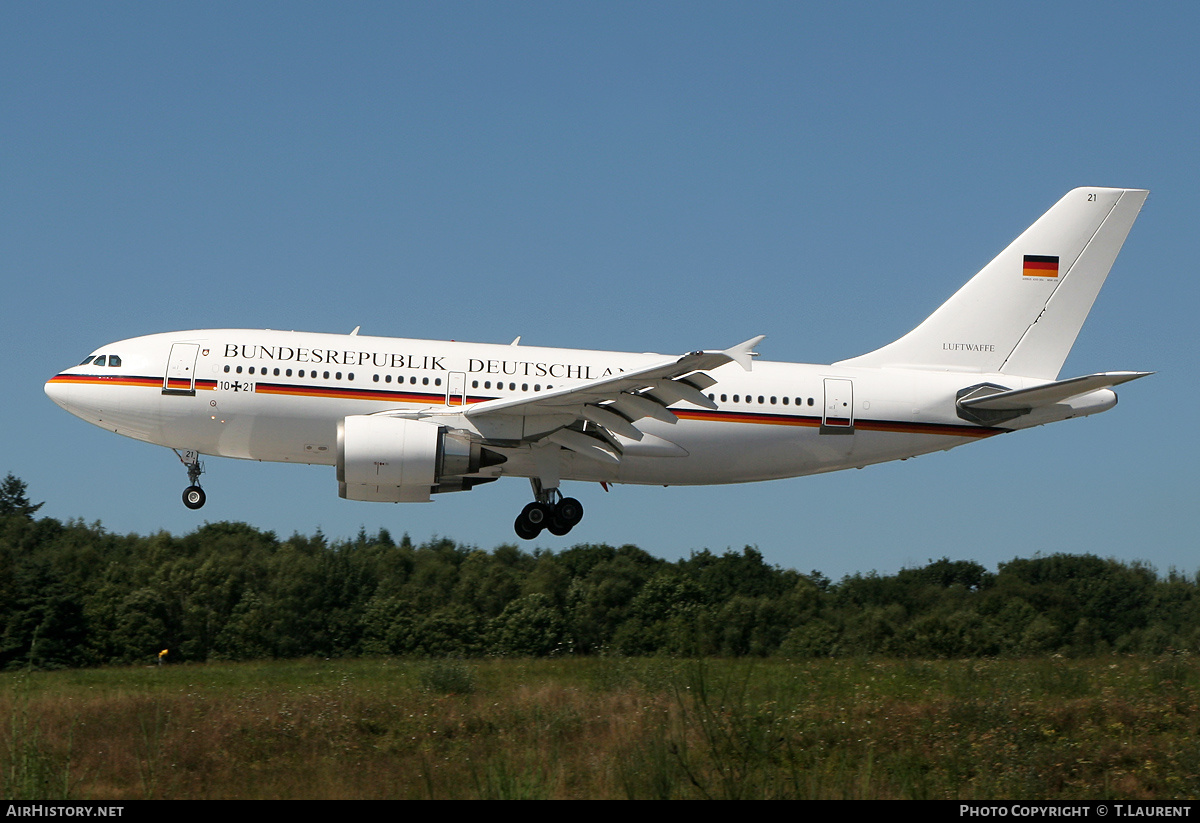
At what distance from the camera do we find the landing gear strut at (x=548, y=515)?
79.3ft

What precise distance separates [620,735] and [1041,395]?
508 inches

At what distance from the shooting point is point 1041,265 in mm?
26078

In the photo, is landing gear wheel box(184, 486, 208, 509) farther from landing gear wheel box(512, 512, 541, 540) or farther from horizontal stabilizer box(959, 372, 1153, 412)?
horizontal stabilizer box(959, 372, 1153, 412)

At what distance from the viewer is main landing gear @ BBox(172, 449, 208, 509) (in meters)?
23.9

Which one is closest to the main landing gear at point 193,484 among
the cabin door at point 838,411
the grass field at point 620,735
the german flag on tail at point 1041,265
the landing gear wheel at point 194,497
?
the landing gear wheel at point 194,497

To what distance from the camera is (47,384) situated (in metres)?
23.4

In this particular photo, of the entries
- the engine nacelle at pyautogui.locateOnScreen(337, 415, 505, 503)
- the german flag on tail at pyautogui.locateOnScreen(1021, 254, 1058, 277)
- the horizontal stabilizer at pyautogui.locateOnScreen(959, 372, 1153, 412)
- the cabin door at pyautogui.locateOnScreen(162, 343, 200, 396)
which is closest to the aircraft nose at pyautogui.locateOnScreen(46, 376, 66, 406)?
the cabin door at pyautogui.locateOnScreen(162, 343, 200, 396)

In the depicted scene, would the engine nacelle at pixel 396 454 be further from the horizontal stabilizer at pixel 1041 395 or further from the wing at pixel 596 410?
the horizontal stabilizer at pixel 1041 395

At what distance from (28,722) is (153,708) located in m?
1.79

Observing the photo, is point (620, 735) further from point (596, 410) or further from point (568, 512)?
point (568, 512)

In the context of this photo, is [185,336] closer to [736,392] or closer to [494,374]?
[494,374]

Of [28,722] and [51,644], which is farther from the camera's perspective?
[51,644]

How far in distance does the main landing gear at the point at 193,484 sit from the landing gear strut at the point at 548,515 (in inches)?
260

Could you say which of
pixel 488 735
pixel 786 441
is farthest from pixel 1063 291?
pixel 488 735
